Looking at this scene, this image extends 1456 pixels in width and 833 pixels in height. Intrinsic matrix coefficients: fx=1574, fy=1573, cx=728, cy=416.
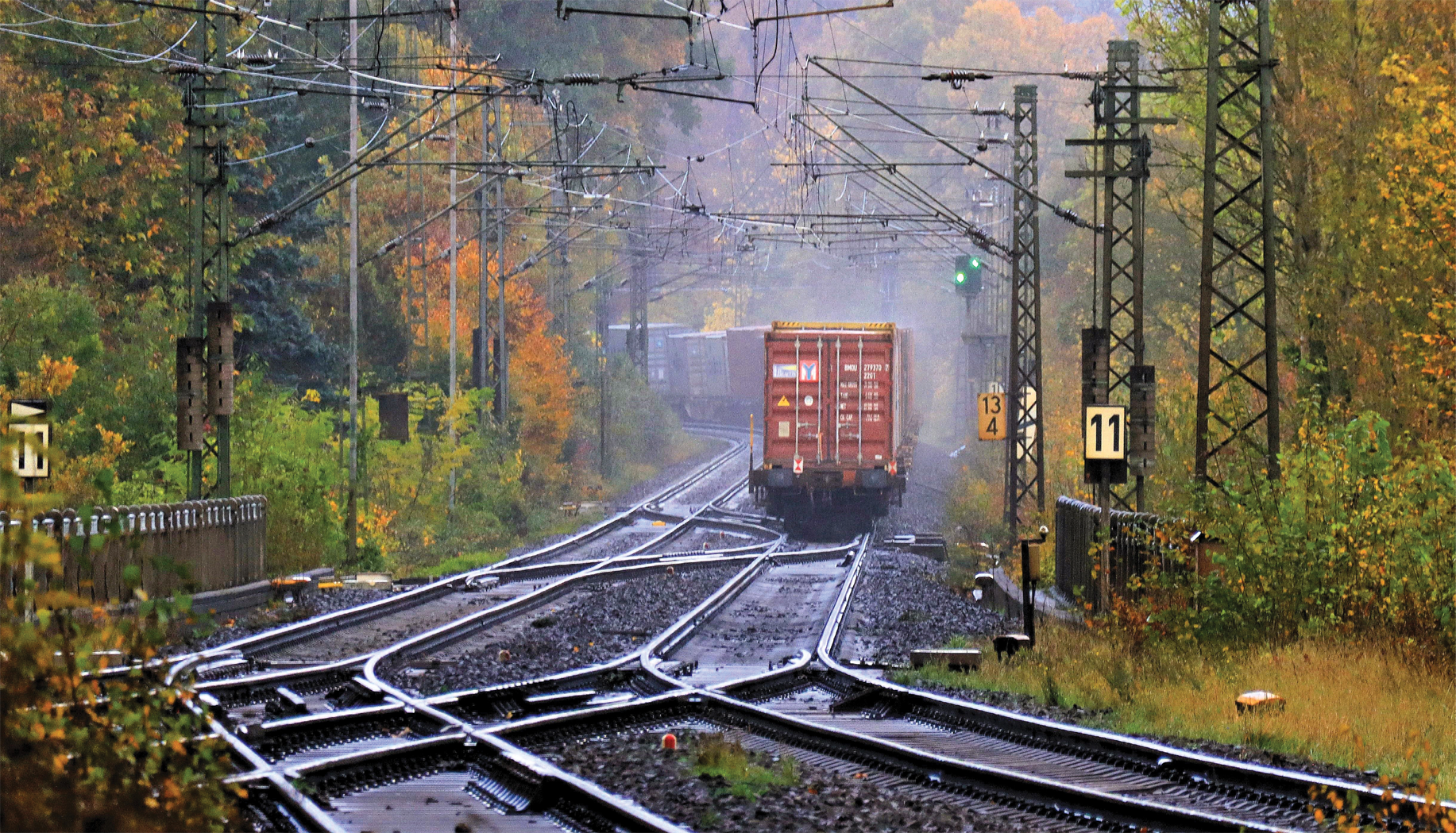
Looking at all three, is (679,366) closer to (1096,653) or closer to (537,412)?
(537,412)

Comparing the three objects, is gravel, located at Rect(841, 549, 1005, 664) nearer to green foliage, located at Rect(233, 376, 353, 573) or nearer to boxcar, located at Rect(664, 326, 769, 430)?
green foliage, located at Rect(233, 376, 353, 573)

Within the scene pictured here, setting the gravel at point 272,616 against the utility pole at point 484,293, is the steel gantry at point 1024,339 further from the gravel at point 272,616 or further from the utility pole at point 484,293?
the gravel at point 272,616

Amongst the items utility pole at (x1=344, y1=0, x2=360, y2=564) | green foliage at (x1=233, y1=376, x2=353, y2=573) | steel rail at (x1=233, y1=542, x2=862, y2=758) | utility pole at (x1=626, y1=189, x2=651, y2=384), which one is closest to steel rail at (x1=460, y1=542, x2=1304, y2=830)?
steel rail at (x1=233, y1=542, x2=862, y2=758)

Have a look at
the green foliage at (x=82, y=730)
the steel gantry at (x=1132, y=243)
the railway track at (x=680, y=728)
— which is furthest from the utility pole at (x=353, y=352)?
the green foliage at (x=82, y=730)

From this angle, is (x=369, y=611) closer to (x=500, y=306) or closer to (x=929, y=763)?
(x=929, y=763)

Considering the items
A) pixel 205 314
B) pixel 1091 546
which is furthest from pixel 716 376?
pixel 1091 546

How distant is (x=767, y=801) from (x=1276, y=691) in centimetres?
506

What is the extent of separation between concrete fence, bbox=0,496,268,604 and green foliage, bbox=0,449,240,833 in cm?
981

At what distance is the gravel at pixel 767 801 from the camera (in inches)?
312

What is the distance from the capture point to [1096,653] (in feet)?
47.4

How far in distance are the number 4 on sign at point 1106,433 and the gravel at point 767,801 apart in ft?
23.1

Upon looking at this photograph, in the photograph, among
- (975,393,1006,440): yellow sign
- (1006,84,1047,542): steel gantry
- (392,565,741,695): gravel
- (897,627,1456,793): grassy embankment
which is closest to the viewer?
(897,627,1456,793): grassy embankment

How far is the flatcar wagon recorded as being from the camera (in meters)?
33.2

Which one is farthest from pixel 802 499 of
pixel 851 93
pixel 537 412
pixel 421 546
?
pixel 851 93
